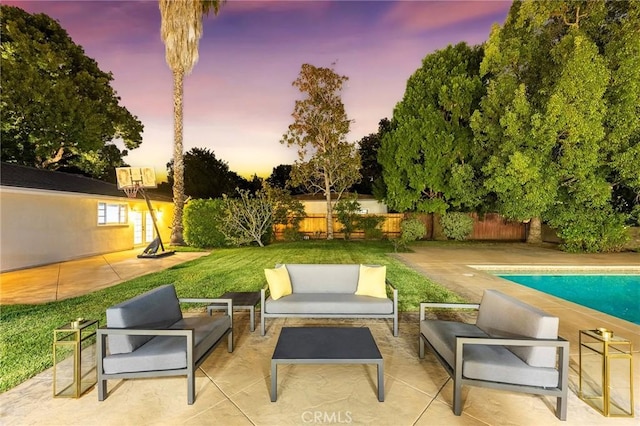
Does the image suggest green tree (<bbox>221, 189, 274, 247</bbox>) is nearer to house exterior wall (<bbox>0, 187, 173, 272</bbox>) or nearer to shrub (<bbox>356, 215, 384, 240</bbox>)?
house exterior wall (<bbox>0, 187, 173, 272</bbox>)

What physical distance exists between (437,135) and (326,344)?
1558 cm

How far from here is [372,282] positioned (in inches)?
194

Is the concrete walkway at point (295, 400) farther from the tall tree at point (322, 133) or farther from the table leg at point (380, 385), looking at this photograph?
the tall tree at point (322, 133)

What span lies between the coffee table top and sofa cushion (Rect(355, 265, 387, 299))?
1.23 meters

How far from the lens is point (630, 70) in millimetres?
11453

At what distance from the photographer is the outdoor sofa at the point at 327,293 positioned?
4.55 m

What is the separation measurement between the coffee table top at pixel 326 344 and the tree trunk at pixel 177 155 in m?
13.4

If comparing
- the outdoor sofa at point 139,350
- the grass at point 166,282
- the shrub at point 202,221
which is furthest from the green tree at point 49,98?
the outdoor sofa at point 139,350

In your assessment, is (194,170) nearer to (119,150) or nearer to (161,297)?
(119,150)

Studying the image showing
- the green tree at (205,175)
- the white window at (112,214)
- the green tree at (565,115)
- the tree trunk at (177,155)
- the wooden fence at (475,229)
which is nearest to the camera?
the green tree at (565,115)

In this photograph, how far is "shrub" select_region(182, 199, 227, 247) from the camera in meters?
15.5

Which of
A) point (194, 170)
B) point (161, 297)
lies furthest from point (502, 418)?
point (194, 170)

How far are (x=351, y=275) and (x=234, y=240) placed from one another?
11.3 metres

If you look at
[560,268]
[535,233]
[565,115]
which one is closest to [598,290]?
[560,268]
